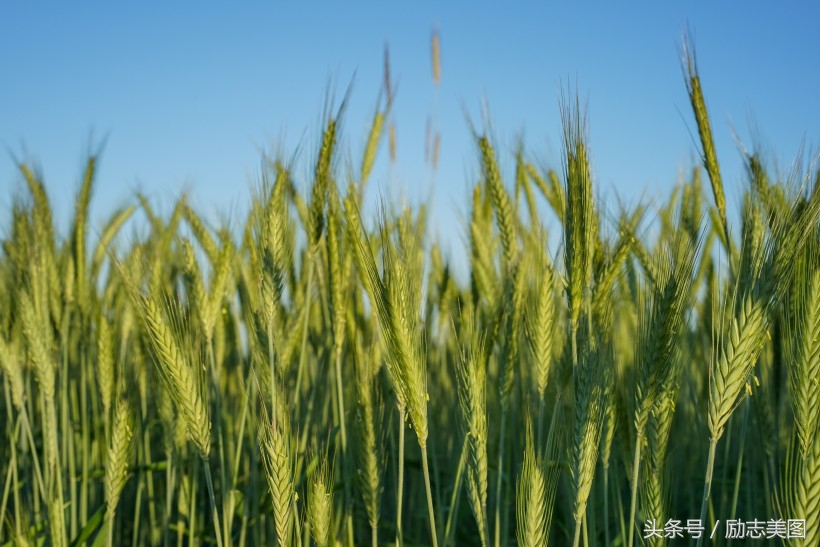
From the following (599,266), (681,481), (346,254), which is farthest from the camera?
(681,481)

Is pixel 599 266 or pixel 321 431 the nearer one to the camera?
pixel 599 266

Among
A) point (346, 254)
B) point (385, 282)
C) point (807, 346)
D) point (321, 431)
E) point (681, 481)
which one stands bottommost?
point (681, 481)

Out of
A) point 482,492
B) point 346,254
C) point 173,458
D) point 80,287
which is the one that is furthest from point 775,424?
point 80,287

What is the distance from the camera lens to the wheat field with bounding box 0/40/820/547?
61.6 inches

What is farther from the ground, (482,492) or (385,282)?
(385,282)

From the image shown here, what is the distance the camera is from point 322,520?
1647mm

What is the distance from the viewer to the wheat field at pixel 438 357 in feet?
5.13

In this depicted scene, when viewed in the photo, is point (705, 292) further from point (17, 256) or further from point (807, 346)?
point (17, 256)

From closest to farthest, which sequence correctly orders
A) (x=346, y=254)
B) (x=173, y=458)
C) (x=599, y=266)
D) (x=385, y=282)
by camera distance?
(x=385, y=282)
(x=599, y=266)
(x=346, y=254)
(x=173, y=458)

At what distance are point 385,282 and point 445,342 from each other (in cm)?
192

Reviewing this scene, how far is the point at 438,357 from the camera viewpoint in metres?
3.39

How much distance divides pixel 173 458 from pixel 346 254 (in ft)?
2.93

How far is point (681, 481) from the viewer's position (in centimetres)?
325

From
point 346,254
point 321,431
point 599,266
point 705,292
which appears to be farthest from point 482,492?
point 705,292
